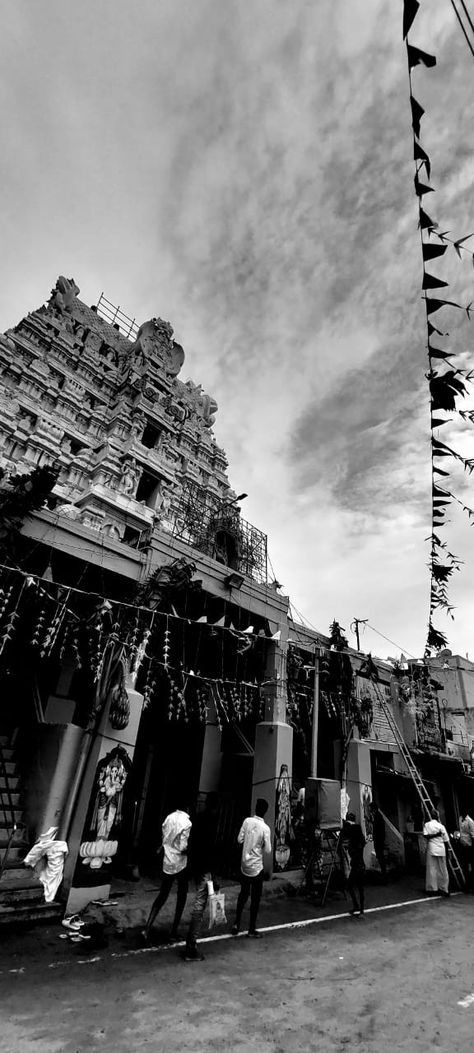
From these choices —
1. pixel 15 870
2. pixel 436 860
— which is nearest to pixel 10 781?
pixel 15 870

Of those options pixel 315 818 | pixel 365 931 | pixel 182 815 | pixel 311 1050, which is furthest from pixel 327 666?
pixel 311 1050

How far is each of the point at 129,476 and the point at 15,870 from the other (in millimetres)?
14393

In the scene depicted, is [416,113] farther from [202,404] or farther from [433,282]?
[202,404]

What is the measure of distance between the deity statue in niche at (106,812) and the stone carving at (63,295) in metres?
21.8

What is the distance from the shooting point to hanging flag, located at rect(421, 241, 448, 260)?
487 centimetres

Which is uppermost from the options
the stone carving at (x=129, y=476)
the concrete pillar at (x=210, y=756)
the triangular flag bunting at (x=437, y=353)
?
the stone carving at (x=129, y=476)

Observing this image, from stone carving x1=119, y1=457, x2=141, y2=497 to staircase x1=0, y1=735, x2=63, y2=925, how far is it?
11.4 metres

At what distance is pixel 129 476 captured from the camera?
19.8 meters

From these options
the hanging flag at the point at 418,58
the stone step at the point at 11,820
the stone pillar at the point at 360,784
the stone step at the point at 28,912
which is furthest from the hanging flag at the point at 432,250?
the stone pillar at the point at 360,784

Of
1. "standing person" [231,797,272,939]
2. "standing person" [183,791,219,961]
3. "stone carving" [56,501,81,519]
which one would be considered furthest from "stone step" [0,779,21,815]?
"stone carving" [56,501,81,519]

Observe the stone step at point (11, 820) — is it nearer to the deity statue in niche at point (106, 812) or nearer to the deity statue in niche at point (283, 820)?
the deity statue in niche at point (106, 812)

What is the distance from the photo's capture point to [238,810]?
13461 millimetres

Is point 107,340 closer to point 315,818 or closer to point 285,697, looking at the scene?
point 285,697

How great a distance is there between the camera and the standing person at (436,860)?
12.6 meters
